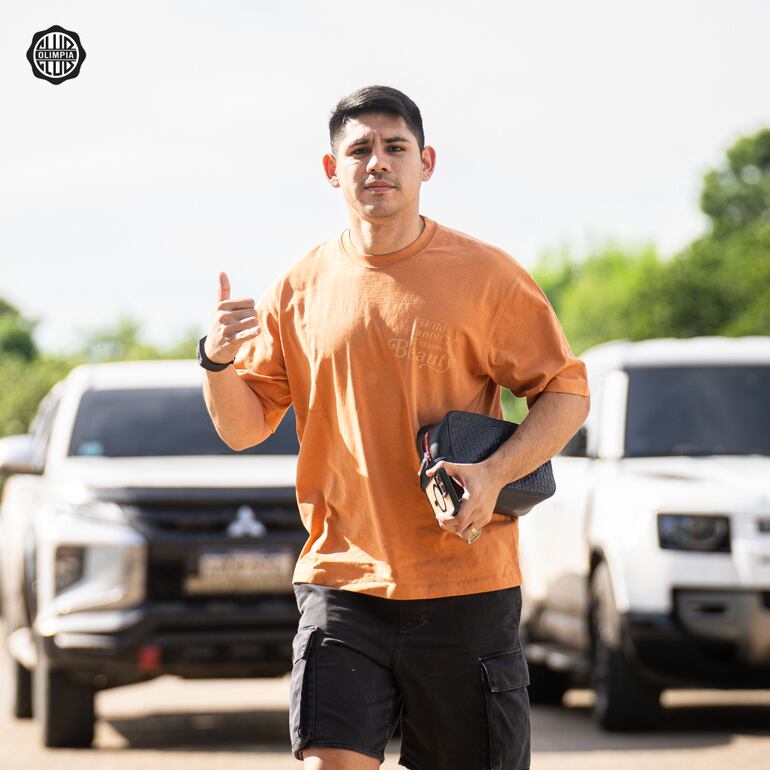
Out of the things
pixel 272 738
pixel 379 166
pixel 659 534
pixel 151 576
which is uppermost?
pixel 379 166

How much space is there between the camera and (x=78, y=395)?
10.0 metres

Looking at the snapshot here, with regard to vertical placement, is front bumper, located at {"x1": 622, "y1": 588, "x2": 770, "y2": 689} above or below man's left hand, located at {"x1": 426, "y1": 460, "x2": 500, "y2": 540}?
below

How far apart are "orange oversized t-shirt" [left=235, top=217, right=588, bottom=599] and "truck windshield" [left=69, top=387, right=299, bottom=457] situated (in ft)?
17.5

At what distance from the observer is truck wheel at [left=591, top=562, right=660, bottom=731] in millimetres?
9141

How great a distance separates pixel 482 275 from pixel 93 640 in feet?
15.8

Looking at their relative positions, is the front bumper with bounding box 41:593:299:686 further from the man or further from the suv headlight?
the man

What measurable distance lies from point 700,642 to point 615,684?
1.83ft

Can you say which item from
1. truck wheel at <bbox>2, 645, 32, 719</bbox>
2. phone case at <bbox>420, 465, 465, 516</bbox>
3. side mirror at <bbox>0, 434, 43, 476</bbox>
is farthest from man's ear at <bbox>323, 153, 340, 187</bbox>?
truck wheel at <bbox>2, 645, 32, 719</bbox>

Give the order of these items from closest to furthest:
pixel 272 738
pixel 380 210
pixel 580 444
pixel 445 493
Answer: pixel 445 493 < pixel 380 210 < pixel 272 738 < pixel 580 444

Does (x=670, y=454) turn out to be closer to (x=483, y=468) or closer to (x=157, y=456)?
(x=157, y=456)

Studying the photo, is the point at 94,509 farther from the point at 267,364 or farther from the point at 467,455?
the point at 467,455

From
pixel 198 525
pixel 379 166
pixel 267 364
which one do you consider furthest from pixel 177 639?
pixel 379 166

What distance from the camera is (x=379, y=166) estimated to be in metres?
4.34

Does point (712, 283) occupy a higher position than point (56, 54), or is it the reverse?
point (56, 54)
